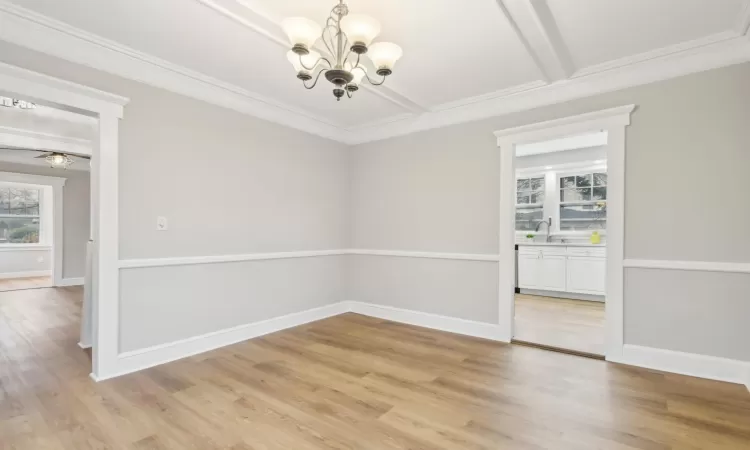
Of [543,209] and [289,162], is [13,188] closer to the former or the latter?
[289,162]

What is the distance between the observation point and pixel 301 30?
6.46 feet

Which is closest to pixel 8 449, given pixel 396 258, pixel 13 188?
pixel 396 258

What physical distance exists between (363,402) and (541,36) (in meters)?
2.94

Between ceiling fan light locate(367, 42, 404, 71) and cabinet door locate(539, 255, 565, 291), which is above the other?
ceiling fan light locate(367, 42, 404, 71)

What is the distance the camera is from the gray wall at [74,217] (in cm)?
755

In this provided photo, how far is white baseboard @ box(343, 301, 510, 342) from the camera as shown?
3.89 meters

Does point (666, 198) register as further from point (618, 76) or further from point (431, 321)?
point (431, 321)

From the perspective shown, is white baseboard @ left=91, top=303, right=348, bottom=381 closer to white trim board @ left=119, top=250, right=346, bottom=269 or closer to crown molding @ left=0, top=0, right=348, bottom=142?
white trim board @ left=119, top=250, right=346, bottom=269

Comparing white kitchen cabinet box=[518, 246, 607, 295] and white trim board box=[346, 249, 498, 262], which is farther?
white kitchen cabinet box=[518, 246, 607, 295]

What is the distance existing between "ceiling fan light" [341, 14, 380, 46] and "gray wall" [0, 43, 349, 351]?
→ 2.10 metres

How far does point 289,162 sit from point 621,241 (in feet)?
11.6

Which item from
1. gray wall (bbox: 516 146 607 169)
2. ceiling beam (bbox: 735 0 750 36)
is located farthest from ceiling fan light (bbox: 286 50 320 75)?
gray wall (bbox: 516 146 607 169)

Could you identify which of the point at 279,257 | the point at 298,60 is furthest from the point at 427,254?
the point at 298,60

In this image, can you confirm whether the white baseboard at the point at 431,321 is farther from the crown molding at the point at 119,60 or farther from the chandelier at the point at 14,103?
the chandelier at the point at 14,103
